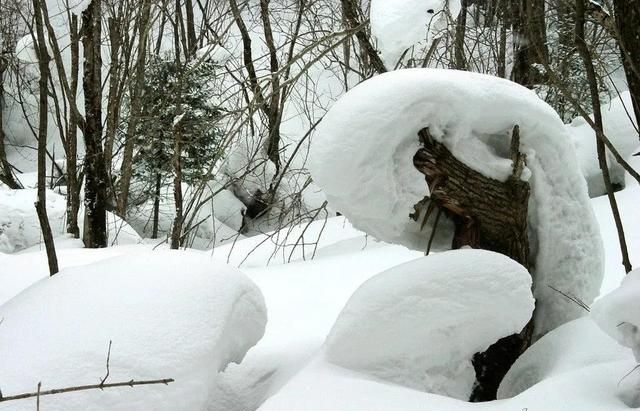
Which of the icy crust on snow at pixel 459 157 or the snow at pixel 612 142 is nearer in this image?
the icy crust on snow at pixel 459 157

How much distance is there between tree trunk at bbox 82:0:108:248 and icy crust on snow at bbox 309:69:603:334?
3.41m

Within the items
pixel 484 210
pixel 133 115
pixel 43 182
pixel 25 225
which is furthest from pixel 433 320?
pixel 25 225

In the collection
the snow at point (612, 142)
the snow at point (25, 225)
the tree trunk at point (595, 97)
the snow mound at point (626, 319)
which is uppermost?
the tree trunk at point (595, 97)

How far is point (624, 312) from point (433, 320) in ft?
2.02

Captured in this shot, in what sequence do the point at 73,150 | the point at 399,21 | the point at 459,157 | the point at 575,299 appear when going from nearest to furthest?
1. the point at 459,157
2. the point at 575,299
3. the point at 399,21
4. the point at 73,150

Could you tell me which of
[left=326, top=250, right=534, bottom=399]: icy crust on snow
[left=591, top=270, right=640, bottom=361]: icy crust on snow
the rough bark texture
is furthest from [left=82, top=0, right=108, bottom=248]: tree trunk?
[left=591, top=270, right=640, bottom=361]: icy crust on snow


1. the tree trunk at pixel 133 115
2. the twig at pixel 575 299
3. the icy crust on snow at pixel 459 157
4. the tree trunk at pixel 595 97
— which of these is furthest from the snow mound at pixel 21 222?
the tree trunk at pixel 595 97

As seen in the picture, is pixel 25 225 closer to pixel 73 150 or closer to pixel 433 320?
pixel 73 150

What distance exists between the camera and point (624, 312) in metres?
1.66

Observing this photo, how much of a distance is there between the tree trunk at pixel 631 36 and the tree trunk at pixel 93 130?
3997 mm

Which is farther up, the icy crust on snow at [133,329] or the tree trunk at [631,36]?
the tree trunk at [631,36]

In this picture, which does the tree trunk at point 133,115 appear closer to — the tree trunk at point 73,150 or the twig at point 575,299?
the tree trunk at point 73,150

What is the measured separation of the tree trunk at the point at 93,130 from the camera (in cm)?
531

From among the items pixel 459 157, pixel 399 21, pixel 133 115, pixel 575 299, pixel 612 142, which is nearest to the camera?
pixel 459 157
